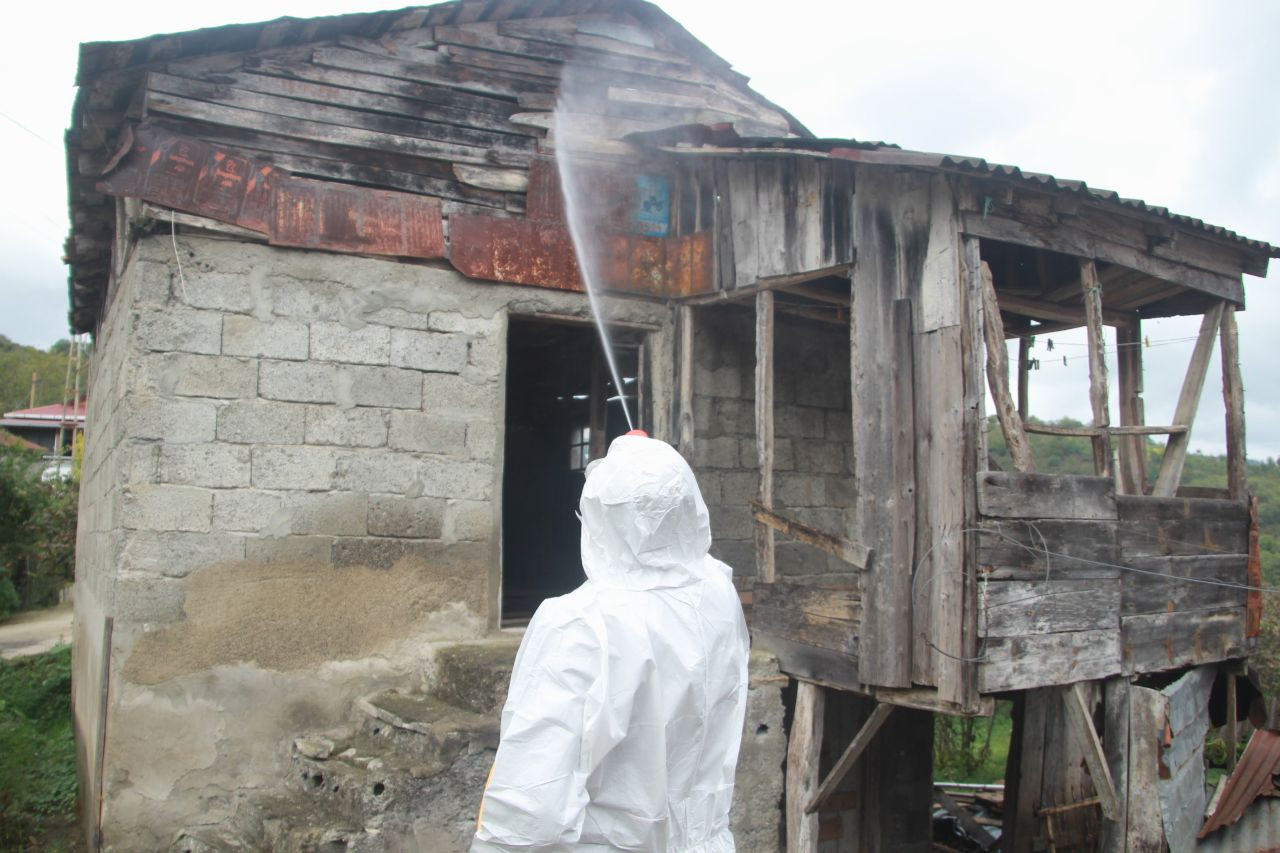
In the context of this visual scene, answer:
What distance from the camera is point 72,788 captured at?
787cm

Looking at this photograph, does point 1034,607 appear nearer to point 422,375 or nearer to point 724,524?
point 724,524

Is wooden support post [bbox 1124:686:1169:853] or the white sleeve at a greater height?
the white sleeve

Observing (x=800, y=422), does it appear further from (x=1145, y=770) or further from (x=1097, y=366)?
(x=1145, y=770)

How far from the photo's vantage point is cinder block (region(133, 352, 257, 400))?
5703mm

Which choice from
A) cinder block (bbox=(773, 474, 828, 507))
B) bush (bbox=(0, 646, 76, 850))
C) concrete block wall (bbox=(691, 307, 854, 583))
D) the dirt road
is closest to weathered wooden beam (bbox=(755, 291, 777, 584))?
concrete block wall (bbox=(691, 307, 854, 583))

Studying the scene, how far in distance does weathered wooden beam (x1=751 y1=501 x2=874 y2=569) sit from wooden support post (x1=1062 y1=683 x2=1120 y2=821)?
4.61 ft

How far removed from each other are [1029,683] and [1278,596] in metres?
9.53

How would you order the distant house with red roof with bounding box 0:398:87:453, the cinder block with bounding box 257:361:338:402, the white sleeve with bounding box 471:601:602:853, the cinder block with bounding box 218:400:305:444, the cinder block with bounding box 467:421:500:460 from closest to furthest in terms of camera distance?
1. the white sleeve with bounding box 471:601:602:853
2. the cinder block with bounding box 218:400:305:444
3. the cinder block with bounding box 257:361:338:402
4. the cinder block with bounding box 467:421:500:460
5. the distant house with red roof with bounding box 0:398:87:453

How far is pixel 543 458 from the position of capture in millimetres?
12203

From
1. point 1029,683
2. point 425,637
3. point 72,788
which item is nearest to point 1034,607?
point 1029,683

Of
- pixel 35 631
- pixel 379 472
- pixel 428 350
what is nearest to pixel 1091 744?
pixel 379 472

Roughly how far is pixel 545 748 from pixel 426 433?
4.07 m

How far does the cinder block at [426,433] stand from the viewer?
6.27 m

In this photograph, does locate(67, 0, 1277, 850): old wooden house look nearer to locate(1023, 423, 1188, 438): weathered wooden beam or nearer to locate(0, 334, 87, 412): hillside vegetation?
locate(1023, 423, 1188, 438): weathered wooden beam
